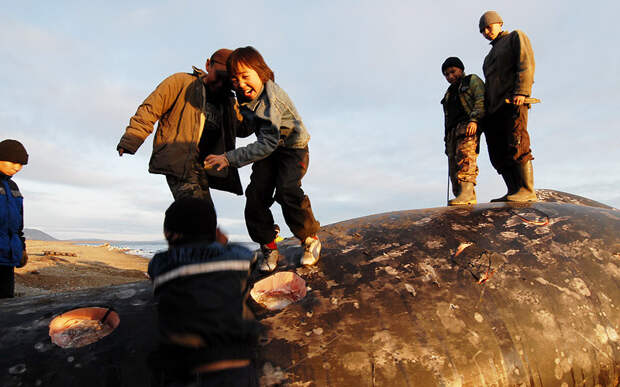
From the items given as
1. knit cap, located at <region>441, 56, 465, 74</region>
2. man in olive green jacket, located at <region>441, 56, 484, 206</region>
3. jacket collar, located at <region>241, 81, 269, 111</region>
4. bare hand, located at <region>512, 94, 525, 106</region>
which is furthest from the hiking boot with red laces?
knit cap, located at <region>441, 56, 465, 74</region>

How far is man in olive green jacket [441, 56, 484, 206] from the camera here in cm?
407

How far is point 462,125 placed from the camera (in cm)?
428

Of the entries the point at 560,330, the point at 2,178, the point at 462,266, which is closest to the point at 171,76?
the point at 2,178

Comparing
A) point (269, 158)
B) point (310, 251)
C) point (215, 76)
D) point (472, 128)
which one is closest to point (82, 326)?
point (310, 251)

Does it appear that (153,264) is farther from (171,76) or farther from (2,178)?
(2,178)

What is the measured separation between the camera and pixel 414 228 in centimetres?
244

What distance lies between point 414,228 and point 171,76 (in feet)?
7.66

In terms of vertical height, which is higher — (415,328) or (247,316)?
(247,316)

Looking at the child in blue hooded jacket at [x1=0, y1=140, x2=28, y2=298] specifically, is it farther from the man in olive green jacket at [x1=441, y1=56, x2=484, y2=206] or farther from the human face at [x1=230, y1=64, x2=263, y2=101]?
the man in olive green jacket at [x1=441, y1=56, x2=484, y2=206]

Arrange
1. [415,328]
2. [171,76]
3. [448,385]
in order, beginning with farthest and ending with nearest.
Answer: [171,76], [415,328], [448,385]

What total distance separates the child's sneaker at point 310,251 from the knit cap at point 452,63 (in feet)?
11.4

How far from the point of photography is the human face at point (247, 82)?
2135mm

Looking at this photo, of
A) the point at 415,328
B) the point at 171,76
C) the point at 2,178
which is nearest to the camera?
the point at 415,328

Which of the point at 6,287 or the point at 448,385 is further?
the point at 6,287
